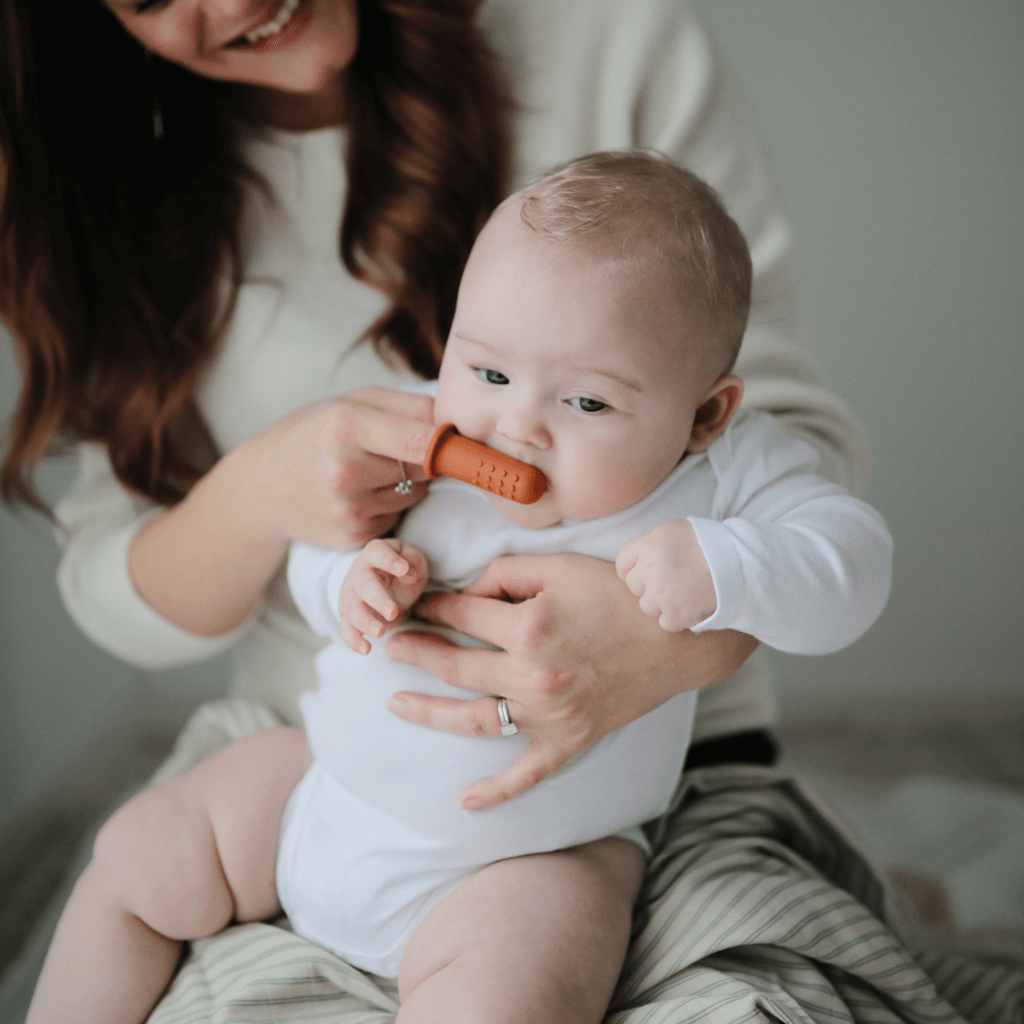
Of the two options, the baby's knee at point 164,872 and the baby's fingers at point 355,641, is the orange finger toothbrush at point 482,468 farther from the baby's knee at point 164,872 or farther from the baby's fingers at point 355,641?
the baby's knee at point 164,872

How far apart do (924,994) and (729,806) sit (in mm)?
227

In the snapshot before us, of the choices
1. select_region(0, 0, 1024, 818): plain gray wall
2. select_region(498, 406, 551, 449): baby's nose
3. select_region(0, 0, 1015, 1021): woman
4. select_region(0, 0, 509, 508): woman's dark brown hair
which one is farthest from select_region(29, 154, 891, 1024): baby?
select_region(0, 0, 1024, 818): plain gray wall

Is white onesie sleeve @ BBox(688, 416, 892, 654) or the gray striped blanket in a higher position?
white onesie sleeve @ BBox(688, 416, 892, 654)

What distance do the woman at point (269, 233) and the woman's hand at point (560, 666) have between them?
0.82 ft

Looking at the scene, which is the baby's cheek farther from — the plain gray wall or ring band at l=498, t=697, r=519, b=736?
the plain gray wall

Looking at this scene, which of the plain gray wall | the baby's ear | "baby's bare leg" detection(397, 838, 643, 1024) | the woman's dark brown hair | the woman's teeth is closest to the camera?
"baby's bare leg" detection(397, 838, 643, 1024)

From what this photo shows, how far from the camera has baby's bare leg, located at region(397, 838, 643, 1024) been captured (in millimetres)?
620

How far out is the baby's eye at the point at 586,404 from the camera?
0.66 meters

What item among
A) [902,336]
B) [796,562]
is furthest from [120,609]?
[902,336]

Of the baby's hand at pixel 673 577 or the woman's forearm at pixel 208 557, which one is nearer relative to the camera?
the baby's hand at pixel 673 577

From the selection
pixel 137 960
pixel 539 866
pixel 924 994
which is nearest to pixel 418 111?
pixel 539 866

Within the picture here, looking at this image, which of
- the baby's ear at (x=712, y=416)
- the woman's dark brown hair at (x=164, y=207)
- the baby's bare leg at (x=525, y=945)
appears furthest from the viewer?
the woman's dark brown hair at (x=164, y=207)

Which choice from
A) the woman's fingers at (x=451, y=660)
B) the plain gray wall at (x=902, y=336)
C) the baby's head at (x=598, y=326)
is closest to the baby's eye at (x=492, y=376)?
the baby's head at (x=598, y=326)

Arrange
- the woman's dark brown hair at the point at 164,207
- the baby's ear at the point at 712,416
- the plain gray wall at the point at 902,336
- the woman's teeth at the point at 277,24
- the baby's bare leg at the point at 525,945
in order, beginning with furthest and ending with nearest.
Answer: the plain gray wall at the point at 902,336 → the woman's dark brown hair at the point at 164,207 → the woman's teeth at the point at 277,24 → the baby's ear at the point at 712,416 → the baby's bare leg at the point at 525,945
